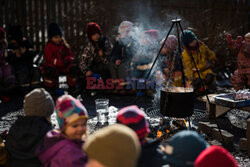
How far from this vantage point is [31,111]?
292cm

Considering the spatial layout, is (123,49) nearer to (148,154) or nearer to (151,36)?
(151,36)

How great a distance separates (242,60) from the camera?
20.6 feet

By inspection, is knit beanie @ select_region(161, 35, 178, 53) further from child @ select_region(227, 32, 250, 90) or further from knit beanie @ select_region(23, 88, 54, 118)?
knit beanie @ select_region(23, 88, 54, 118)

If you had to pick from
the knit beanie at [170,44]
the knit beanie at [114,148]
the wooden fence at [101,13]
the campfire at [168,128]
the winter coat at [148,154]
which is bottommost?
the campfire at [168,128]

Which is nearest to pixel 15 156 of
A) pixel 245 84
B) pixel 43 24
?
pixel 245 84

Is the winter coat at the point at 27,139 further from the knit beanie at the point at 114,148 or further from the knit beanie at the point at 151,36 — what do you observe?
the knit beanie at the point at 151,36

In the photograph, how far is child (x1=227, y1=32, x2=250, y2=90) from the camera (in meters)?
6.17

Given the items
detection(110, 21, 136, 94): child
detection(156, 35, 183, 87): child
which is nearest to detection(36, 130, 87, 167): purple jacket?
detection(156, 35, 183, 87): child

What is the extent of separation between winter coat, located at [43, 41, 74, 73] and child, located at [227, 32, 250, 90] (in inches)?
156

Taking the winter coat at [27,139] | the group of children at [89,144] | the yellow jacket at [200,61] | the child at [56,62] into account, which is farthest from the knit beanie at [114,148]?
the child at [56,62]

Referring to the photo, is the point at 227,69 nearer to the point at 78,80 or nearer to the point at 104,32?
the point at 104,32

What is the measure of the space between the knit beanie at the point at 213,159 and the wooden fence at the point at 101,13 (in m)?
7.80

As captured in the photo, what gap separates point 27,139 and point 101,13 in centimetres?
770

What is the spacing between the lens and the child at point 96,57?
24.0ft
